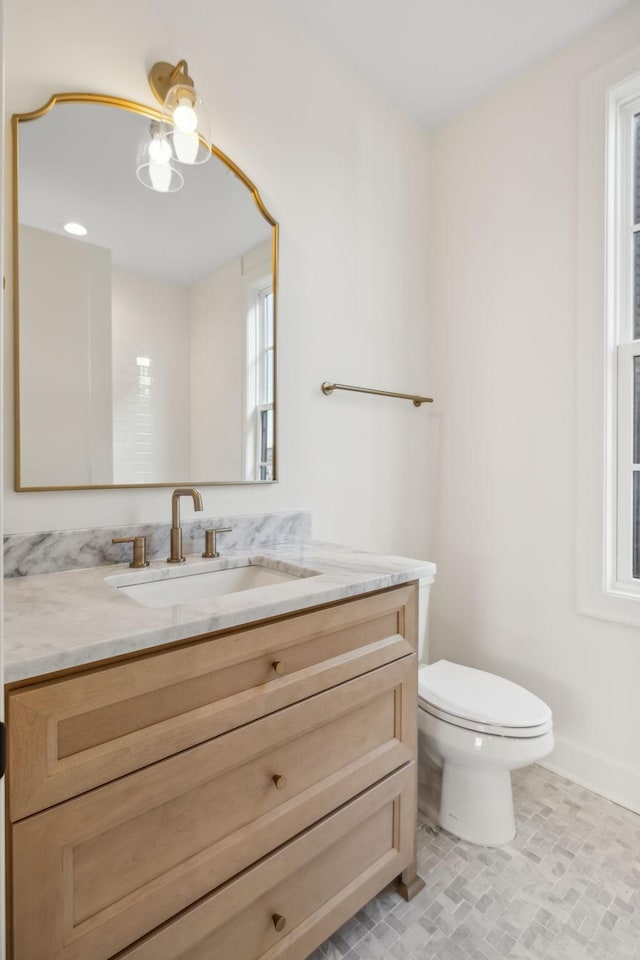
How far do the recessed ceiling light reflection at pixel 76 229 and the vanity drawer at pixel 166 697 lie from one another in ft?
3.65

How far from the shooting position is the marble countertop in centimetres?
79

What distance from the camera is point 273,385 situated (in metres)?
1.75

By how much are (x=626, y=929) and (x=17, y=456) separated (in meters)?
1.91

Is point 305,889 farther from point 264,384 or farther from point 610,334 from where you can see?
point 610,334

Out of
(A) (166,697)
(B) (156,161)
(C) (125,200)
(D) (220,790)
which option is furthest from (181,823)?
(B) (156,161)

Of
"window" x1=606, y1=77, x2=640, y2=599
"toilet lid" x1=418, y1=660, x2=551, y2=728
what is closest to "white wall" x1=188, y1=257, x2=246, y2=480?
"toilet lid" x1=418, y1=660, x2=551, y2=728

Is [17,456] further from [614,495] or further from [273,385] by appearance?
[614,495]

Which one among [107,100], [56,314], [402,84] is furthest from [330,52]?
[56,314]

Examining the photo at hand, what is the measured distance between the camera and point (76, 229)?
1350mm

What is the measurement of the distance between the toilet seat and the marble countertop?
1.60ft

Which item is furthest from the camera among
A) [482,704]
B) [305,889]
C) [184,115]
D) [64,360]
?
[482,704]

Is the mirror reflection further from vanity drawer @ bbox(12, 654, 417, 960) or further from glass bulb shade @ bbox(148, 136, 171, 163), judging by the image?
vanity drawer @ bbox(12, 654, 417, 960)

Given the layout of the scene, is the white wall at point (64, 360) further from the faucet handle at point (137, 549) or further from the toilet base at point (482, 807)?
the toilet base at point (482, 807)

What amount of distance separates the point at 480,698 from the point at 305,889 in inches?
29.5
